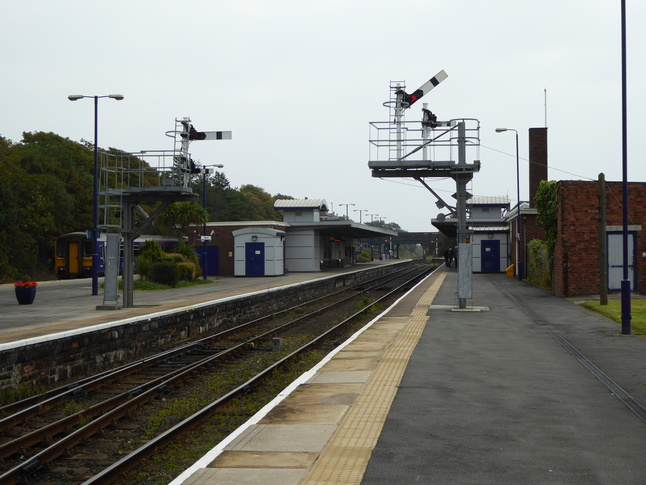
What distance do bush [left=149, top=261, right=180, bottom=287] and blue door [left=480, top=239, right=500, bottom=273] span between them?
25.7m

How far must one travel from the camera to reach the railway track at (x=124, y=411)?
6.98m

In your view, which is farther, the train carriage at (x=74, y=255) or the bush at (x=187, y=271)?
the train carriage at (x=74, y=255)

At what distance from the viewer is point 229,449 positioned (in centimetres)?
653

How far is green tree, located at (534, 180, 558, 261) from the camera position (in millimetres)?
28172

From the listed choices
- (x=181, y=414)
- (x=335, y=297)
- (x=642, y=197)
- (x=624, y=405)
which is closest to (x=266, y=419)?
(x=181, y=414)

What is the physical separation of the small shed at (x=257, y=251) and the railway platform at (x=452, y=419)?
32.7 meters

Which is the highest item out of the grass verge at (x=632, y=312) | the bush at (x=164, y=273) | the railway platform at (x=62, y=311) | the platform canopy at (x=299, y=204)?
the platform canopy at (x=299, y=204)

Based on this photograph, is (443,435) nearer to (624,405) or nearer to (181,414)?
(624,405)

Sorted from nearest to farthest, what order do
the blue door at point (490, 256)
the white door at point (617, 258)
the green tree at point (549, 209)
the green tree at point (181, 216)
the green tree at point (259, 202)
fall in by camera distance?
the white door at point (617, 258)
the green tree at point (549, 209)
the green tree at point (181, 216)
the blue door at point (490, 256)
the green tree at point (259, 202)

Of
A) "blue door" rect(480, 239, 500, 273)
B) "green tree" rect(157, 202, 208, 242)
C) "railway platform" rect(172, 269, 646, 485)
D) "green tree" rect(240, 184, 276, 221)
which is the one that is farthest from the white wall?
"green tree" rect(240, 184, 276, 221)

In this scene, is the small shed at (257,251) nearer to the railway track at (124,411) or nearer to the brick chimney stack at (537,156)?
the brick chimney stack at (537,156)

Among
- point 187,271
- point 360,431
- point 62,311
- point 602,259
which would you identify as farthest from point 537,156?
point 360,431

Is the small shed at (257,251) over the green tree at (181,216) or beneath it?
beneath

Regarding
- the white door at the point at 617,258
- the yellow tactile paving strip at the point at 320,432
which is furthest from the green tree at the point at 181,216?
the yellow tactile paving strip at the point at 320,432
